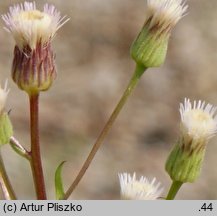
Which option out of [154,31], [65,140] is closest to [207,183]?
[65,140]

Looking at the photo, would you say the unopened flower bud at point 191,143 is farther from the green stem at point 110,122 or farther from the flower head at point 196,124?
the green stem at point 110,122

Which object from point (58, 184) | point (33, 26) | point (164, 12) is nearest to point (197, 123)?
point (164, 12)

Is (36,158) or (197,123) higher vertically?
(197,123)

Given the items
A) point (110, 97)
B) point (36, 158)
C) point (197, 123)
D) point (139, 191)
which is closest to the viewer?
point (36, 158)

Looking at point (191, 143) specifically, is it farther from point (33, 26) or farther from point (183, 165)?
point (33, 26)

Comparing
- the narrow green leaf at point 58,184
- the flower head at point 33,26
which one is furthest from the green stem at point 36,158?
the flower head at point 33,26

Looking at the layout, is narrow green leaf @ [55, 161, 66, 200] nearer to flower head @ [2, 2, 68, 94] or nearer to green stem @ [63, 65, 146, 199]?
green stem @ [63, 65, 146, 199]
